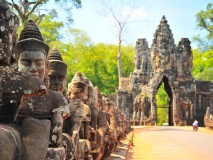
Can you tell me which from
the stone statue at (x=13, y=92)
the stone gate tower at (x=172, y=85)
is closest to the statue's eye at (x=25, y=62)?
the stone statue at (x=13, y=92)

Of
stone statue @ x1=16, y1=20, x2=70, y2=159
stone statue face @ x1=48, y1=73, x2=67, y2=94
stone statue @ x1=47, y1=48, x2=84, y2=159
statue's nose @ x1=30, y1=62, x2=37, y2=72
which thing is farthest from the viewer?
stone statue face @ x1=48, y1=73, x2=67, y2=94

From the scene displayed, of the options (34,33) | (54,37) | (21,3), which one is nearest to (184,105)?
(54,37)

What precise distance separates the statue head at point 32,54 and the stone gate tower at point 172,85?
29.4m

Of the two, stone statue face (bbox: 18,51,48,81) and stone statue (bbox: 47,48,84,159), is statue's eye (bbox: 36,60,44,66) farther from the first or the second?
stone statue (bbox: 47,48,84,159)

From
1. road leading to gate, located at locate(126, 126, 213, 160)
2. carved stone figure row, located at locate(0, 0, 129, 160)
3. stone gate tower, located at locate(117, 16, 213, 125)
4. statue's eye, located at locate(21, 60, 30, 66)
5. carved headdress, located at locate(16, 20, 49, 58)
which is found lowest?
road leading to gate, located at locate(126, 126, 213, 160)

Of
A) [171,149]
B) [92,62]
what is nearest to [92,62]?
[92,62]

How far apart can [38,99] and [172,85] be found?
31124 millimetres

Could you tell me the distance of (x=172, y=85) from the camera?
33.2m

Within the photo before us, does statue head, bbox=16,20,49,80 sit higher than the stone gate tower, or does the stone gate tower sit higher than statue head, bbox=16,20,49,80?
the stone gate tower

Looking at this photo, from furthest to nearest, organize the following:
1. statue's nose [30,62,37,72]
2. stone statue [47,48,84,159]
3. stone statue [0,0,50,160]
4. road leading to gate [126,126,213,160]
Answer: road leading to gate [126,126,213,160] < stone statue [47,48,84,159] < statue's nose [30,62,37,72] < stone statue [0,0,50,160]

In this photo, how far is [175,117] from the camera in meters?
32.4

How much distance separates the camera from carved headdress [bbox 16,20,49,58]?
332 centimetres

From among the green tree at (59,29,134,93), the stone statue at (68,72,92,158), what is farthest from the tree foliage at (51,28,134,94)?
the stone statue at (68,72,92,158)

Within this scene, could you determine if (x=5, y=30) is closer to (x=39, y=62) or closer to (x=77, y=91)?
(x=39, y=62)
